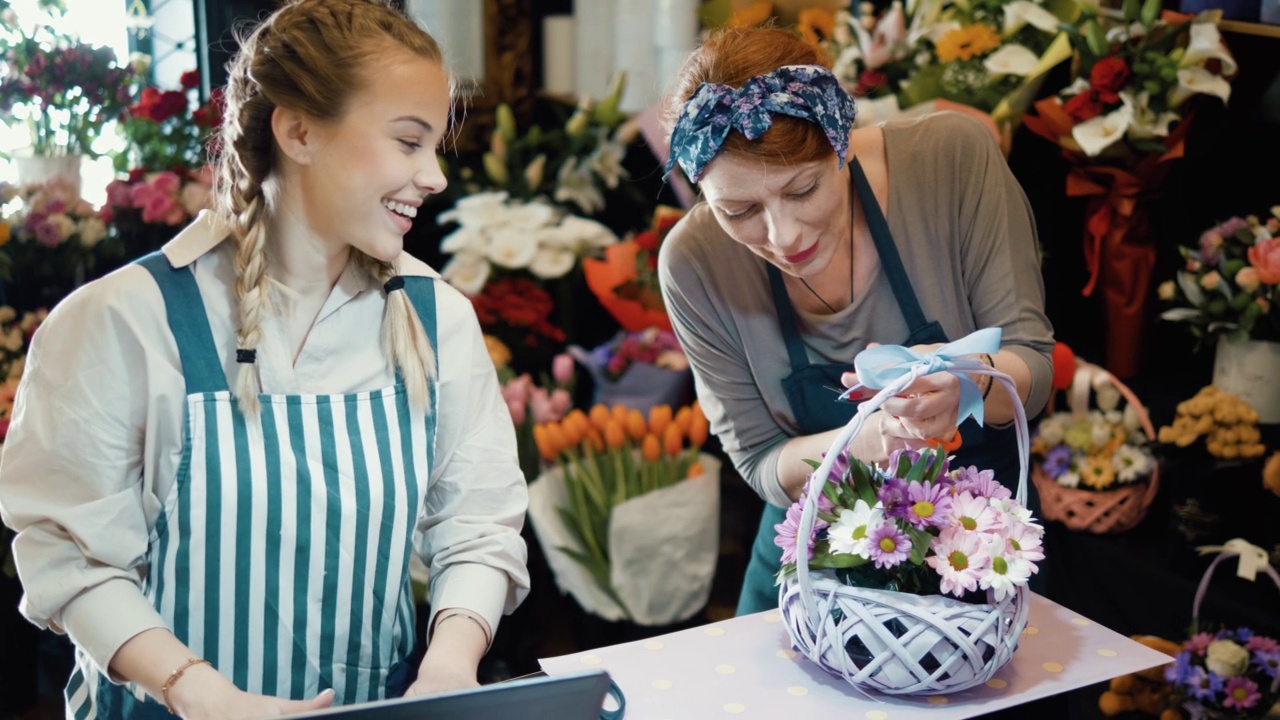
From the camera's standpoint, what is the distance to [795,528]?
1414 mm

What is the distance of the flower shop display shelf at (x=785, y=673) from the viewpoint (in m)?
1.38

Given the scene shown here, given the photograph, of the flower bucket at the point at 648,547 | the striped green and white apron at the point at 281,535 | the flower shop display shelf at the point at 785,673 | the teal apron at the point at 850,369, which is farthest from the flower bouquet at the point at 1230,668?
the striped green and white apron at the point at 281,535

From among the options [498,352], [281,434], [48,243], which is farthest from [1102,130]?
[48,243]

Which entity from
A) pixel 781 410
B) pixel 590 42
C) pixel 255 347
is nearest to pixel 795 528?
pixel 781 410

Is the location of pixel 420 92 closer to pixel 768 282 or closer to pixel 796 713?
pixel 768 282

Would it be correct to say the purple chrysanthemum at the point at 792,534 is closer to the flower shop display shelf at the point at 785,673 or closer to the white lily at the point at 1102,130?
the flower shop display shelf at the point at 785,673

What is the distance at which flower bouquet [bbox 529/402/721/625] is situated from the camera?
111 inches

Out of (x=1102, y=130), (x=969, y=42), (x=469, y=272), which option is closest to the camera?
(x=1102, y=130)

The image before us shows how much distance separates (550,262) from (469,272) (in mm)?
197

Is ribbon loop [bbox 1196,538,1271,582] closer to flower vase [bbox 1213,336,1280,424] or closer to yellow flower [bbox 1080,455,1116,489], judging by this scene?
yellow flower [bbox 1080,455,1116,489]

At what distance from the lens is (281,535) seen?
1.42 meters

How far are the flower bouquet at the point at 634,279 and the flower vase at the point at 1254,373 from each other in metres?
1.23

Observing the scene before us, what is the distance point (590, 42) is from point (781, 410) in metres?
2.28

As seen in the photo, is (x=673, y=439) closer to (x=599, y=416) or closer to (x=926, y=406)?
(x=599, y=416)
